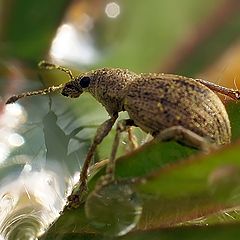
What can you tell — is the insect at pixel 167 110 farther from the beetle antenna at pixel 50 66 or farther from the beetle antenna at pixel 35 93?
the beetle antenna at pixel 50 66

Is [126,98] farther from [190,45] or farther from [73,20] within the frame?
[73,20]

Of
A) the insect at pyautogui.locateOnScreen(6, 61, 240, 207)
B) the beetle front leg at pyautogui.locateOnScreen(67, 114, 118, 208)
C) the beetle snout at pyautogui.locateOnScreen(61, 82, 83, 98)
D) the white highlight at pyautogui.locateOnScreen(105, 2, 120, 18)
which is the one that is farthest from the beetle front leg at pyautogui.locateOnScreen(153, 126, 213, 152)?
the white highlight at pyautogui.locateOnScreen(105, 2, 120, 18)

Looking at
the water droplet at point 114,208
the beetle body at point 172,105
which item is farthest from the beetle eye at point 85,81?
the water droplet at point 114,208

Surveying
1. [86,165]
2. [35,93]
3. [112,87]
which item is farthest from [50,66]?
[86,165]

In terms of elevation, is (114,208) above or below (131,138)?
above

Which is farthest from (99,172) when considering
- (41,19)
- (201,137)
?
(41,19)

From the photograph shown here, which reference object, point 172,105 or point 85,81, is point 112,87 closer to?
point 85,81

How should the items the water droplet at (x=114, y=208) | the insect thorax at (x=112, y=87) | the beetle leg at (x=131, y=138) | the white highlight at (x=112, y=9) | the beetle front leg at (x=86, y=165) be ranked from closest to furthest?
1. the water droplet at (x=114, y=208)
2. the beetle front leg at (x=86, y=165)
3. the beetle leg at (x=131, y=138)
4. the insect thorax at (x=112, y=87)
5. the white highlight at (x=112, y=9)
